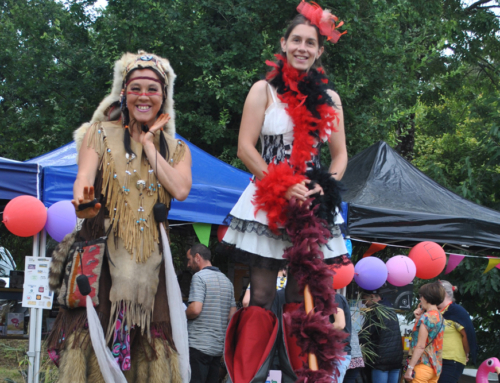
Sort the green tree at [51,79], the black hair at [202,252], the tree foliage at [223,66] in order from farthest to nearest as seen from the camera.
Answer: the green tree at [51,79]
the tree foliage at [223,66]
the black hair at [202,252]

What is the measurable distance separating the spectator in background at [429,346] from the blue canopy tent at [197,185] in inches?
90.9

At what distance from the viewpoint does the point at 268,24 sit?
8875mm

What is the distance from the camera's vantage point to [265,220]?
245 cm

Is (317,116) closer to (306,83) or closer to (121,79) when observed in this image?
(306,83)


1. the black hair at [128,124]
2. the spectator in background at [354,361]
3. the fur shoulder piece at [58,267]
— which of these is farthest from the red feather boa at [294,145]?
the spectator in background at [354,361]

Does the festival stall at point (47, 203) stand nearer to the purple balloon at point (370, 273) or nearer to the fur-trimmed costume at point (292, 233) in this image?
the purple balloon at point (370, 273)

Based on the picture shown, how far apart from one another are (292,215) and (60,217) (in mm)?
2680

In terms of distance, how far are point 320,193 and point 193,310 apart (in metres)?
2.68

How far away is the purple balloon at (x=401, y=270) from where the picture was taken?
19.4 feet

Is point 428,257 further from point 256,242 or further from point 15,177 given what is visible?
point 15,177

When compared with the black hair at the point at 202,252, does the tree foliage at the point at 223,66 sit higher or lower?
higher

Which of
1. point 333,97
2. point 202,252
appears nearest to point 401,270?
point 202,252

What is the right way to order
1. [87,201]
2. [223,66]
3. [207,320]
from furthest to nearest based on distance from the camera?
[223,66], [207,320], [87,201]

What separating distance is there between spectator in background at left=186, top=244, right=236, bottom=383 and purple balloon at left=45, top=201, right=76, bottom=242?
48.5 inches
